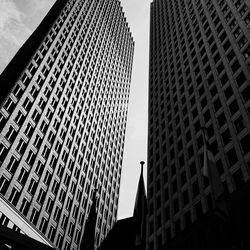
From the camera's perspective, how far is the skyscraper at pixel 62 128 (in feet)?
173

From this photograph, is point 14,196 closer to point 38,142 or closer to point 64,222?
point 38,142

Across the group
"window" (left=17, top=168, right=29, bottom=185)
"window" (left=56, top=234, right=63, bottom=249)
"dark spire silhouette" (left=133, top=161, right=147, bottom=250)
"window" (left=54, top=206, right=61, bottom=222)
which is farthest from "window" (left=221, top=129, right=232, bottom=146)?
"window" (left=56, top=234, right=63, bottom=249)

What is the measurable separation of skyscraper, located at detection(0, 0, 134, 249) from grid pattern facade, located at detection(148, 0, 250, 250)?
57.3 feet

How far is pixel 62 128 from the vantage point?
69.0m

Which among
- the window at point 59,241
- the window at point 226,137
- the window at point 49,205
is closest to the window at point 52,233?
the window at point 59,241

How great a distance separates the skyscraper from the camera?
173 ft

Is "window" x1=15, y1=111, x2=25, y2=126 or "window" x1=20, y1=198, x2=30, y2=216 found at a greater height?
"window" x1=15, y1=111, x2=25, y2=126

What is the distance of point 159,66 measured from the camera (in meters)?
79.7

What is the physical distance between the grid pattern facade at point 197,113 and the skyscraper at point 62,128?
17457mm

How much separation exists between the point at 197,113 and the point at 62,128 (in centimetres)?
2971

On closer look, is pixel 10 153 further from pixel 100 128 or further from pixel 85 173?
pixel 100 128

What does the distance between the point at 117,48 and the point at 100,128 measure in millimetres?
41937

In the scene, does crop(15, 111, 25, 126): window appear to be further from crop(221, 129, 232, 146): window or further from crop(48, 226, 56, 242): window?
crop(221, 129, 232, 146): window

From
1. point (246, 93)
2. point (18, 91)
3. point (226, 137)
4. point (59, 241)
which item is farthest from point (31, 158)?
point (246, 93)
